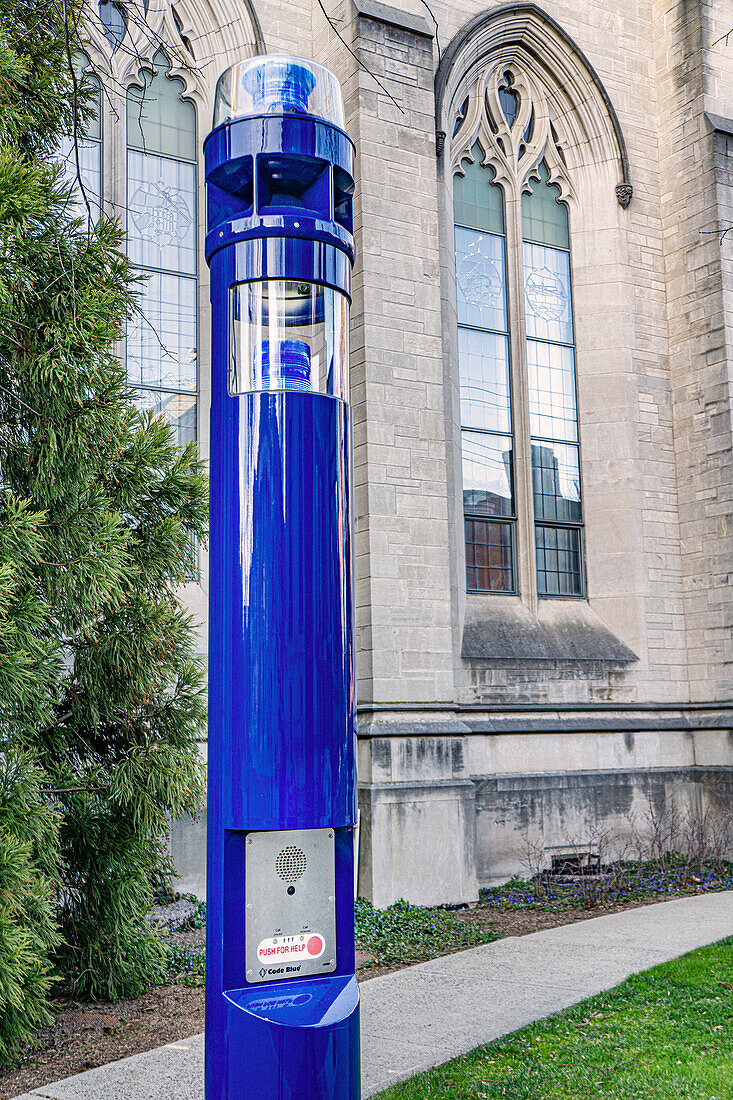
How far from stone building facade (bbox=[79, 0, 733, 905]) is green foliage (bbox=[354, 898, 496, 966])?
29 cm

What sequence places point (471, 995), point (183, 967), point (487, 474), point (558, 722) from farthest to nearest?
point (487, 474) < point (558, 722) < point (183, 967) < point (471, 995)

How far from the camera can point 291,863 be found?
100 inches

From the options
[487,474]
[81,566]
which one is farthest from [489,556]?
[81,566]

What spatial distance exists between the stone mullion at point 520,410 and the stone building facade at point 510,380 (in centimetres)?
3

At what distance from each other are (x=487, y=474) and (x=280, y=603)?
9.19m

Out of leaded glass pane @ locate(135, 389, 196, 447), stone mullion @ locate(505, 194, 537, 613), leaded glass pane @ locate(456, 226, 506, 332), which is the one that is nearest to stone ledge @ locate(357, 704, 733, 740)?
stone mullion @ locate(505, 194, 537, 613)

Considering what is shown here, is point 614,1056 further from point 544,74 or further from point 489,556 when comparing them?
point 544,74

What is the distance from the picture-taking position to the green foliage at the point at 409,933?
7.11 meters

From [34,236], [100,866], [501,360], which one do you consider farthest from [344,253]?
[501,360]

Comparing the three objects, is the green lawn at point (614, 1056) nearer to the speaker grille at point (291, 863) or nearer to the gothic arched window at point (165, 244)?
the speaker grille at point (291, 863)

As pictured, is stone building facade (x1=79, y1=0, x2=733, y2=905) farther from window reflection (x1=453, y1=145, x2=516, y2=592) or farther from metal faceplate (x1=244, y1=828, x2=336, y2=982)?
metal faceplate (x1=244, y1=828, x2=336, y2=982)

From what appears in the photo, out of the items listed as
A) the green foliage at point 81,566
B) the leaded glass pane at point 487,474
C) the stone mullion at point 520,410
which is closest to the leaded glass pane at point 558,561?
the stone mullion at point 520,410

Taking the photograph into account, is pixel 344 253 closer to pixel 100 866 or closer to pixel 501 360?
pixel 100 866

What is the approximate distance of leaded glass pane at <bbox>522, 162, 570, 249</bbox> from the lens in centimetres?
1242
